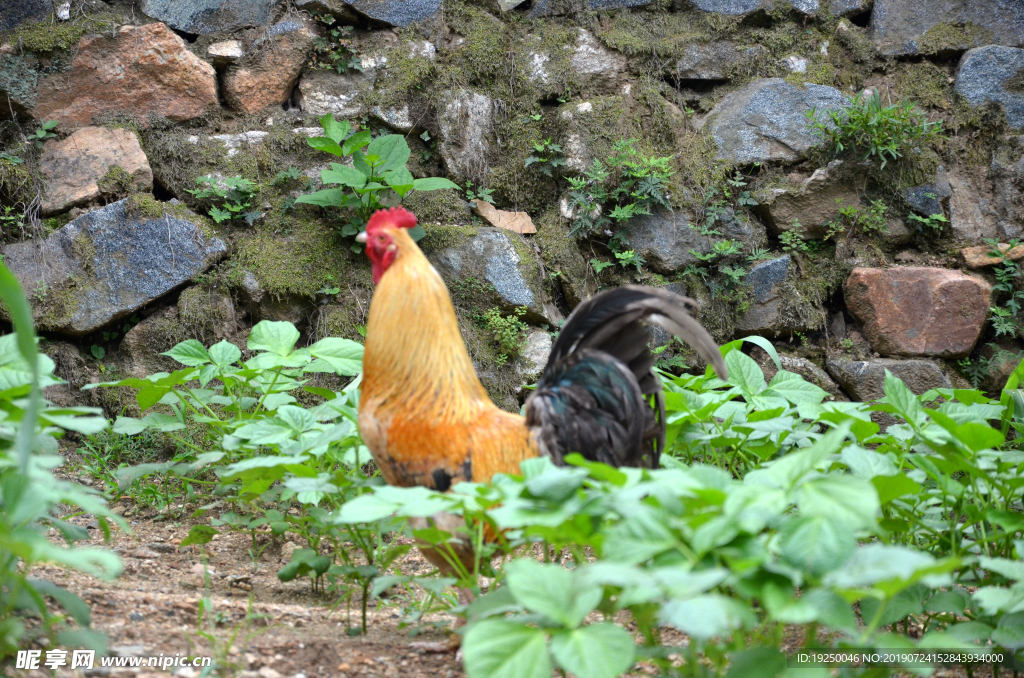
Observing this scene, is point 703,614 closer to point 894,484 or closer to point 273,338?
point 894,484

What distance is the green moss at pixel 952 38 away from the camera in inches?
210

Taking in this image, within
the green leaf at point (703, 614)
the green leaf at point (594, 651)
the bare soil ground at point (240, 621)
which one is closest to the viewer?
the green leaf at point (703, 614)

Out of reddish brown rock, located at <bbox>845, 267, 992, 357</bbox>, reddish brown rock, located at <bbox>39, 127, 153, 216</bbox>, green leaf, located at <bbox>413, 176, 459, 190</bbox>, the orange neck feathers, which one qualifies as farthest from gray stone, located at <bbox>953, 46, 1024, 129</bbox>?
reddish brown rock, located at <bbox>39, 127, 153, 216</bbox>

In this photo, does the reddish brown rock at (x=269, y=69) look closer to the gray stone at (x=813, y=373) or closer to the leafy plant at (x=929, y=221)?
the gray stone at (x=813, y=373)

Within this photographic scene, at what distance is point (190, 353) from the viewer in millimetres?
2842

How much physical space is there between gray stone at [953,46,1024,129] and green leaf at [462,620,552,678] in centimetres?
563

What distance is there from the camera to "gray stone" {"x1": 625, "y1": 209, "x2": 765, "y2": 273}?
5.00 m

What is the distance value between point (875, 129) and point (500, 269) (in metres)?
2.77

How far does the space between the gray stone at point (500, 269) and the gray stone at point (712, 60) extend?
1.95 m

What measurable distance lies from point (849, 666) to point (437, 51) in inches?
186

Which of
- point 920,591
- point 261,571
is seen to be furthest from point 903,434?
point 261,571

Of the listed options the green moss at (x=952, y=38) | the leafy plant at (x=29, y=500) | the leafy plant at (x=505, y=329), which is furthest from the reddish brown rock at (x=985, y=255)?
the leafy plant at (x=29, y=500)

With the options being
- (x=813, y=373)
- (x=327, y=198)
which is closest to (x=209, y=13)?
(x=327, y=198)

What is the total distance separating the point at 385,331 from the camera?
253cm
